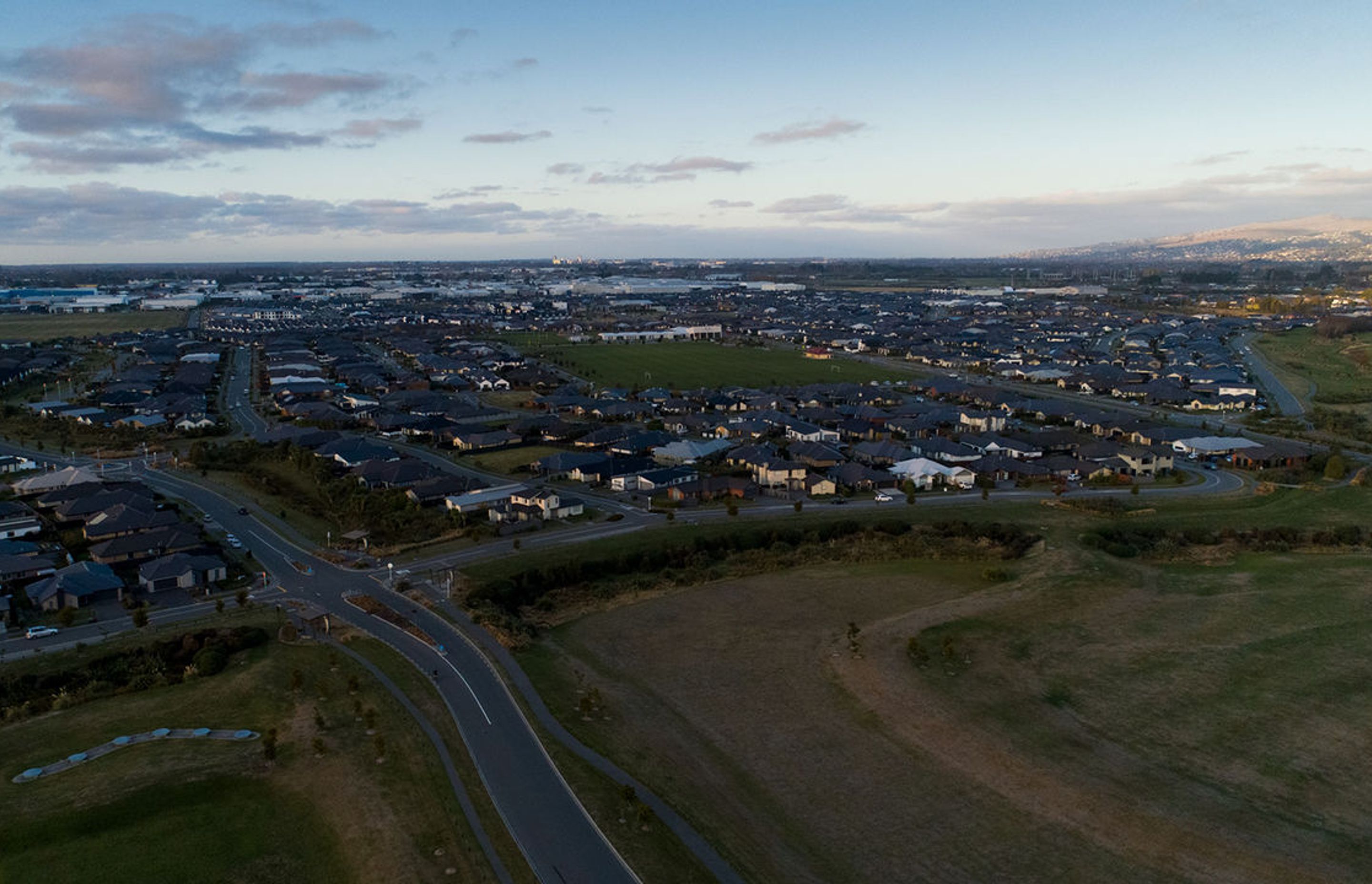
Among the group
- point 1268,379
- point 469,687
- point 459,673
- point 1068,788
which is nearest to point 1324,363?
point 1268,379

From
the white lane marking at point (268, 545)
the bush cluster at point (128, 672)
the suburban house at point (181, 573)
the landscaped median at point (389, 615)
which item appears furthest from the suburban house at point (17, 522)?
the landscaped median at point (389, 615)

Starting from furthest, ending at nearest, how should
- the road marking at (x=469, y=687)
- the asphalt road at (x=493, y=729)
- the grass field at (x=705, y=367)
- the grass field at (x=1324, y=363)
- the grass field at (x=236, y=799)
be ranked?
the grass field at (x=705, y=367) → the grass field at (x=1324, y=363) → the road marking at (x=469, y=687) → the grass field at (x=236, y=799) → the asphalt road at (x=493, y=729)

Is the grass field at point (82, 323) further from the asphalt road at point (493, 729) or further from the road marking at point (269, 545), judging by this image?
the asphalt road at point (493, 729)

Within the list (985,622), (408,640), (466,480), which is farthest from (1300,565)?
(466,480)

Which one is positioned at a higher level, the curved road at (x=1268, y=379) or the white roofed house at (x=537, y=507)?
the curved road at (x=1268, y=379)

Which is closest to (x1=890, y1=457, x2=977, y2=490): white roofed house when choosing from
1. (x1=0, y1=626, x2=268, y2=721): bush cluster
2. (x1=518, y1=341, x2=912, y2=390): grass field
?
(x1=518, y1=341, x2=912, y2=390): grass field

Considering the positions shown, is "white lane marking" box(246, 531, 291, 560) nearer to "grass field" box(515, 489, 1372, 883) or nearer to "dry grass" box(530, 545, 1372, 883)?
"grass field" box(515, 489, 1372, 883)

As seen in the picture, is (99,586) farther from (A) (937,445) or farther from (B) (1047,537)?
(A) (937,445)
